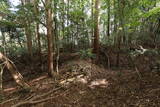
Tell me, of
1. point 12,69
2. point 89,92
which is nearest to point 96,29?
point 89,92

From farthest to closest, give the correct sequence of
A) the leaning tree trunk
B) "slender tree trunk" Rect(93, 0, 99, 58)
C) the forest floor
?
"slender tree trunk" Rect(93, 0, 99, 58), the leaning tree trunk, the forest floor

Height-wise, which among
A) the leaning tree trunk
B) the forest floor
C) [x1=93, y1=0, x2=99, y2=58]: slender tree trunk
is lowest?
the forest floor

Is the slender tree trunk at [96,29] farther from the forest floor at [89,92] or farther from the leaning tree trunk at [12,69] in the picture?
the leaning tree trunk at [12,69]

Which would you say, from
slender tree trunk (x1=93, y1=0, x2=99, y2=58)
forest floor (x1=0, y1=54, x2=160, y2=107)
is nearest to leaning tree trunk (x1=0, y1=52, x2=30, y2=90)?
forest floor (x1=0, y1=54, x2=160, y2=107)

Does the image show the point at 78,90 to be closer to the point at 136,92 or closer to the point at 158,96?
the point at 136,92

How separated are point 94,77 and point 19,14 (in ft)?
17.7

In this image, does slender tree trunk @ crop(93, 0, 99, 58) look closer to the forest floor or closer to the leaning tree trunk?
the forest floor

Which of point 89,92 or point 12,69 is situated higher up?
point 12,69

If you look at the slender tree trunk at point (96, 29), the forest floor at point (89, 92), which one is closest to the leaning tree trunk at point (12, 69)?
the forest floor at point (89, 92)

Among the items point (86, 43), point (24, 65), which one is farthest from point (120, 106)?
point (24, 65)

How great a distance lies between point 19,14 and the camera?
7578mm

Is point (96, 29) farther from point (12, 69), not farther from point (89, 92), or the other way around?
point (12, 69)

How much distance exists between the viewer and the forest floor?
16.0 feet

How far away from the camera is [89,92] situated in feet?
19.5
